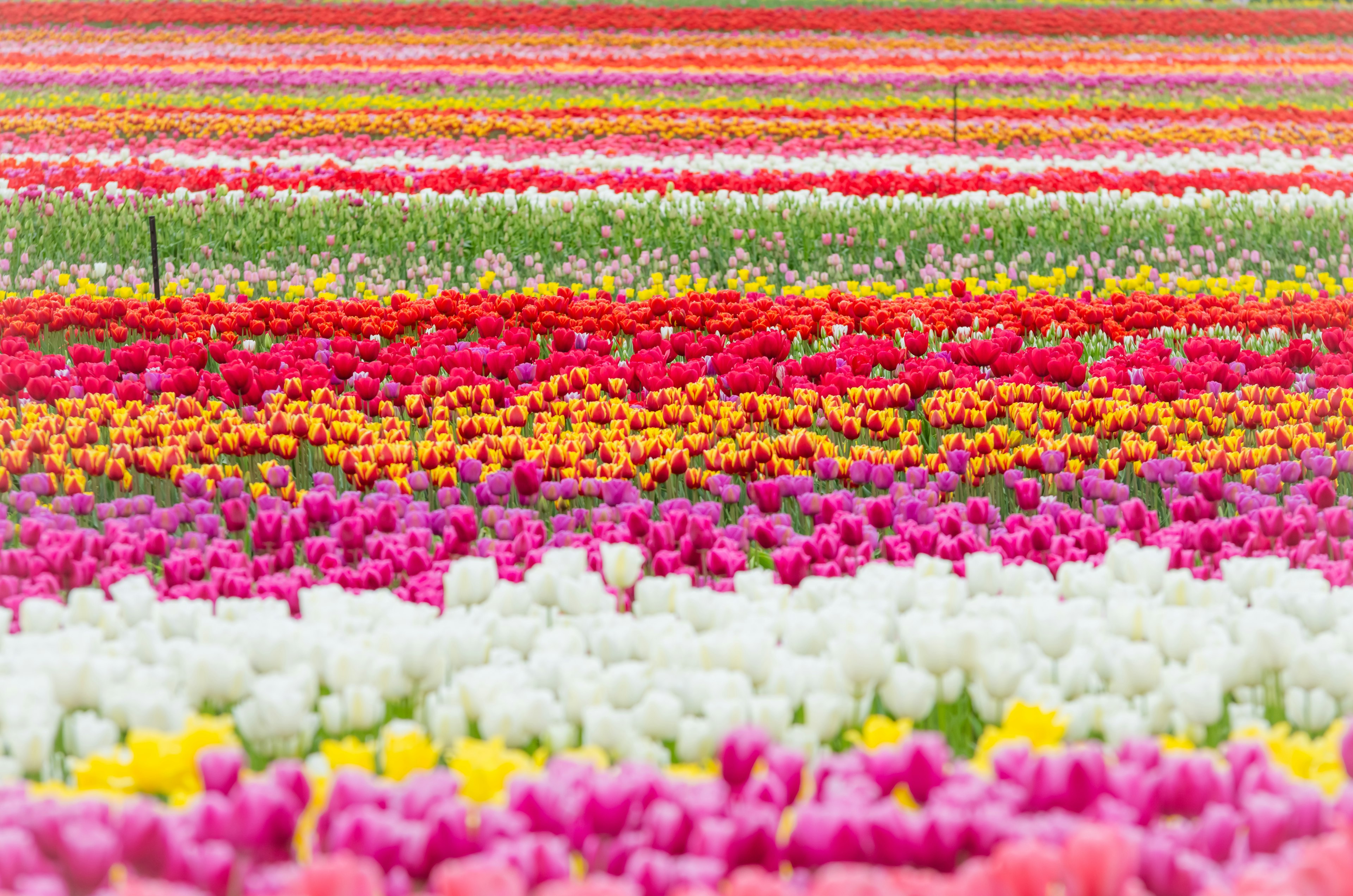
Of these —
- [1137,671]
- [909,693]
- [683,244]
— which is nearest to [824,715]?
[909,693]

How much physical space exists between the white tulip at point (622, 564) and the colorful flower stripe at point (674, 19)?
84.0 ft

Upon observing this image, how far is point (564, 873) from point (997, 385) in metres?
3.72

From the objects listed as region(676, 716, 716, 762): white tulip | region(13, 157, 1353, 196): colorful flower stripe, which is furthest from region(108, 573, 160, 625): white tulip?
region(13, 157, 1353, 196): colorful flower stripe

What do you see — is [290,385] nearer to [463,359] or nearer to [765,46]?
[463,359]

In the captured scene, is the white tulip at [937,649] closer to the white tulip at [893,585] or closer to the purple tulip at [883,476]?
the white tulip at [893,585]

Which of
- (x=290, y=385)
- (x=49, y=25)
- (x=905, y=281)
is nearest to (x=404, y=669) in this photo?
(x=290, y=385)

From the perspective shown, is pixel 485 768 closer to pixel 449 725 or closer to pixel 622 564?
pixel 449 725

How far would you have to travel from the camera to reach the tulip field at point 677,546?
6.22 ft

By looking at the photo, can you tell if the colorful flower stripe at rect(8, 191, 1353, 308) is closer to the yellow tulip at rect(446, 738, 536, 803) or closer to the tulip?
the tulip

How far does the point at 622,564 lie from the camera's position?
10.7 feet

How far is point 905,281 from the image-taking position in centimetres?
1005

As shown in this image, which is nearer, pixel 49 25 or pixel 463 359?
pixel 463 359

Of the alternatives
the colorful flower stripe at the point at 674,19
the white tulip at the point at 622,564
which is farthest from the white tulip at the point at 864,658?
the colorful flower stripe at the point at 674,19

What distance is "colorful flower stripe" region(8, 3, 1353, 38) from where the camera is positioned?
27547 mm
